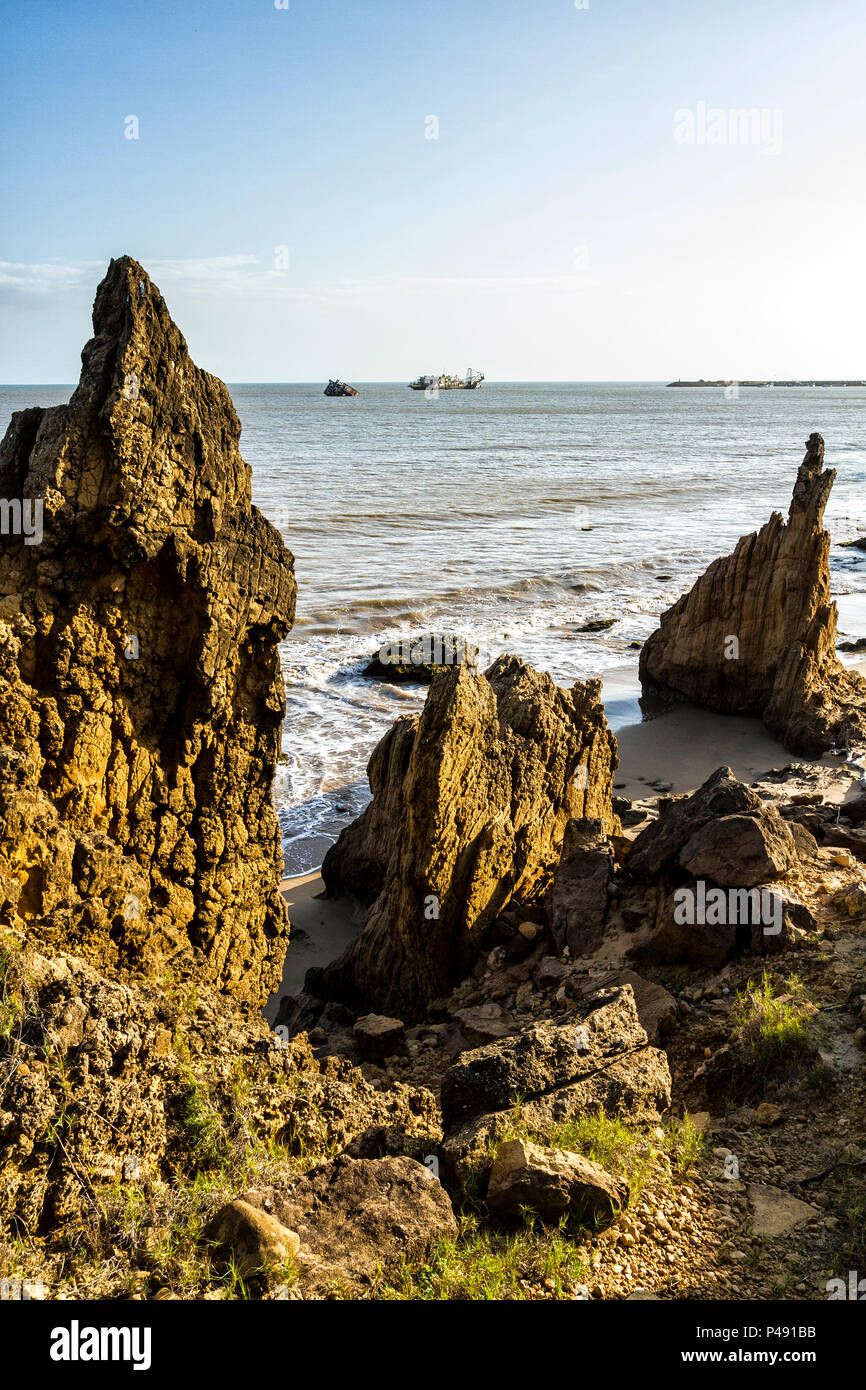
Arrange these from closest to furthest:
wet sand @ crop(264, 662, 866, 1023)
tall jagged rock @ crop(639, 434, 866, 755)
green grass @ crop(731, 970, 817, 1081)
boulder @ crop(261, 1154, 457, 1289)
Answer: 1. boulder @ crop(261, 1154, 457, 1289)
2. green grass @ crop(731, 970, 817, 1081)
3. wet sand @ crop(264, 662, 866, 1023)
4. tall jagged rock @ crop(639, 434, 866, 755)

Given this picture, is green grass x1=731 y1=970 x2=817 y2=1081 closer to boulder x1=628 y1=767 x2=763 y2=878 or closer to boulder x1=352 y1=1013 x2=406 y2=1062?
boulder x1=628 y1=767 x2=763 y2=878

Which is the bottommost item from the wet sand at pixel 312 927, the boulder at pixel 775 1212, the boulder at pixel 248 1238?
the wet sand at pixel 312 927

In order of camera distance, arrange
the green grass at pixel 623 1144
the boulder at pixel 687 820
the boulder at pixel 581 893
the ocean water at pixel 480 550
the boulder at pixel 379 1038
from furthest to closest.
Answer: the ocean water at pixel 480 550, the boulder at pixel 687 820, the boulder at pixel 581 893, the boulder at pixel 379 1038, the green grass at pixel 623 1144

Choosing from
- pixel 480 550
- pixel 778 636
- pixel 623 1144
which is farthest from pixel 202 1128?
pixel 480 550

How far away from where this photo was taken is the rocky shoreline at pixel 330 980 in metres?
3.76

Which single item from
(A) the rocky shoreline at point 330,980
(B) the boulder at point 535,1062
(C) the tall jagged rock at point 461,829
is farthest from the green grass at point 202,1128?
(C) the tall jagged rock at point 461,829

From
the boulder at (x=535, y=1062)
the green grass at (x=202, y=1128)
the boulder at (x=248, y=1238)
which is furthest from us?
the boulder at (x=535, y=1062)

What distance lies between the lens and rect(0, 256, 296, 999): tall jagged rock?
4.93 meters

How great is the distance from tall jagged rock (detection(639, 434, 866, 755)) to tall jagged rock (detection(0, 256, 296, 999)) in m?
9.83

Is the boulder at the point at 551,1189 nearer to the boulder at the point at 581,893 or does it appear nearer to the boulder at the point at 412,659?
the boulder at the point at 581,893

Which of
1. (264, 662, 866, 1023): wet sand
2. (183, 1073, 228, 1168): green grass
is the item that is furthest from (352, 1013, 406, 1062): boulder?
(183, 1073, 228, 1168): green grass

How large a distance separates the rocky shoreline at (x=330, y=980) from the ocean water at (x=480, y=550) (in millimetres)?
4001

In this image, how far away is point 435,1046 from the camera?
267 inches

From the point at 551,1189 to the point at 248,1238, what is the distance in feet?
4.32
